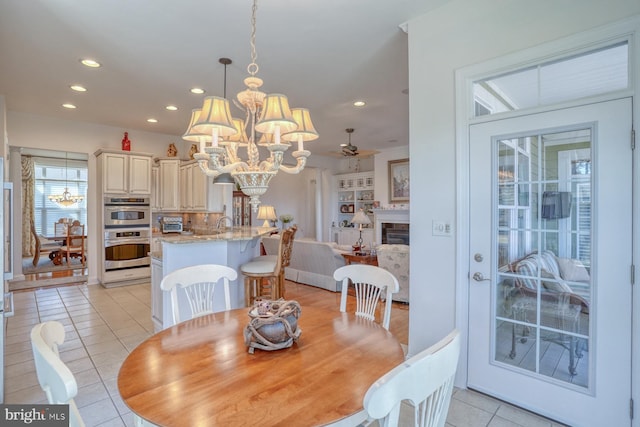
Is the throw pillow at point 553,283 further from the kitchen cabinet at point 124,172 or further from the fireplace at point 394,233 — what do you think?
the kitchen cabinet at point 124,172

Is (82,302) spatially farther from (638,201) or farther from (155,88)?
(638,201)

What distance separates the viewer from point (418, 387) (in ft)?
2.79

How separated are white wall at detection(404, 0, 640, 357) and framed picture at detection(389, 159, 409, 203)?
520 cm

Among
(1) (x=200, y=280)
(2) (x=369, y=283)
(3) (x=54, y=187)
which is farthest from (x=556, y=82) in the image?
(3) (x=54, y=187)

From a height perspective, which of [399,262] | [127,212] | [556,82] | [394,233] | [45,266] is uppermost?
[556,82]

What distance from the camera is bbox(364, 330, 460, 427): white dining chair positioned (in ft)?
2.53

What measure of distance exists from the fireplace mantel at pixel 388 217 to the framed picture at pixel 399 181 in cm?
36

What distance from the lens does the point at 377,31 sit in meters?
2.79

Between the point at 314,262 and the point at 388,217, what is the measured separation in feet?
9.77

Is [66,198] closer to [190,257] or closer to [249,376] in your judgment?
[190,257]

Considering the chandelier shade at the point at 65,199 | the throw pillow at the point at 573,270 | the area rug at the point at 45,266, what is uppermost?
the chandelier shade at the point at 65,199

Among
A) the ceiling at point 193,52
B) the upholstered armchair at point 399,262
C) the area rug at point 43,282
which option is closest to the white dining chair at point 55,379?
the ceiling at point 193,52

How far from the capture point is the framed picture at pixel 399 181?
7.72 m

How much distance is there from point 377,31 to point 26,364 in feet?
13.8
